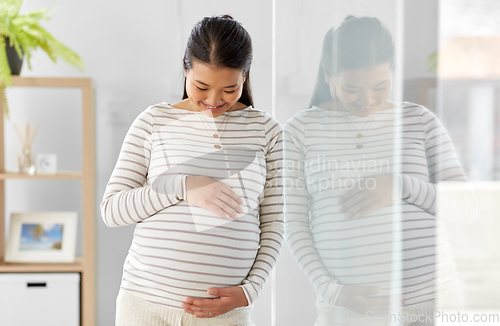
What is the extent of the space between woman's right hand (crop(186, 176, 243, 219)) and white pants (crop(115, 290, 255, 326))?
22 centimetres

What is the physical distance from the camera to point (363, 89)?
1.02 feet

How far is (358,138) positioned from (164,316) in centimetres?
70

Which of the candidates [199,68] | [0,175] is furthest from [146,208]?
[0,175]

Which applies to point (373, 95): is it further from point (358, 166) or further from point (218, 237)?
point (218, 237)

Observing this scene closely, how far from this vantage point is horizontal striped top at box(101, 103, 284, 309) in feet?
2.90

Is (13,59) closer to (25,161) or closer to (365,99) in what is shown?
(25,161)

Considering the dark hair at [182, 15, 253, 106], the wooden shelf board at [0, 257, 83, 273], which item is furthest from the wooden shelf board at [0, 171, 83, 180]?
the dark hair at [182, 15, 253, 106]

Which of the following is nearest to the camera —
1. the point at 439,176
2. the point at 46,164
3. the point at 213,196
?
the point at 439,176

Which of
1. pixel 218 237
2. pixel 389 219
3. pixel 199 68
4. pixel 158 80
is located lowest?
pixel 218 237

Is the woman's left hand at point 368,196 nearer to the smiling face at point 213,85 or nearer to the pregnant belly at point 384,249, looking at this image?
the pregnant belly at point 384,249

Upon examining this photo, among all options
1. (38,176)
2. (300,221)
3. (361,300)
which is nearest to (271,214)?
(300,221)

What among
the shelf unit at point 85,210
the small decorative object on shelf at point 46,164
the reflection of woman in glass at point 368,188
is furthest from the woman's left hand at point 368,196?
the small decorative object on shelf at point 46,164

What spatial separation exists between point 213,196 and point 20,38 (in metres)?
1.27

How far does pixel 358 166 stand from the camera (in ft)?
1.08
